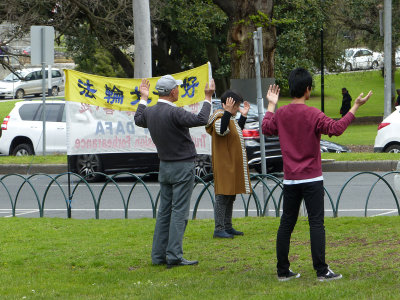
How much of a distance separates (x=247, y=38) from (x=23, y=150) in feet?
23.8

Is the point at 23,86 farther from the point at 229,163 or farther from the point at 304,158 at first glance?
the point at 304,158

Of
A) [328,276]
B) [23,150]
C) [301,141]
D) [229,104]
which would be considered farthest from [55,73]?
[328,276]

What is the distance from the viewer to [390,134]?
58.3ft

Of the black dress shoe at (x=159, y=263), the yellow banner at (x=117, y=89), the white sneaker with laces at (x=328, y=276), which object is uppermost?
the yellow banner at (x=117, y=89)

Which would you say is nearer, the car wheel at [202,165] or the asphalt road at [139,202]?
the asphalt road at [139,202]

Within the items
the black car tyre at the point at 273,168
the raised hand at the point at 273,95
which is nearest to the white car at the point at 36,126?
the black car tyre at the point at 273,168

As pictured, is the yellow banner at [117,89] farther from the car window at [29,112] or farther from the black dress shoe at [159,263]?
the car window at [29,112]

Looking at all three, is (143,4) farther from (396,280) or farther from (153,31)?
(153,31)

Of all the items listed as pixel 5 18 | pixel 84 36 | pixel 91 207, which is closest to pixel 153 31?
pixel 84 36

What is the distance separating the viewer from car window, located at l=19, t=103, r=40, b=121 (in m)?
19.5

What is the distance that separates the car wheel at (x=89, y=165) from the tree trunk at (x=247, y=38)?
3227 mm

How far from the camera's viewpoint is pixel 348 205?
1202 centimetres

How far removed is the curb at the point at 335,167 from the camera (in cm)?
1644

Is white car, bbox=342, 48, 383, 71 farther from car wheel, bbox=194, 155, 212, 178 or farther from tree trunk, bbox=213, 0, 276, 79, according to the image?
car wheel, bbox=194, 155, 212, 178
